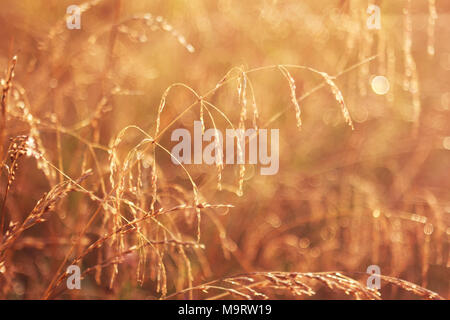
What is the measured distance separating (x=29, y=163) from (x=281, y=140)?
3.11ft

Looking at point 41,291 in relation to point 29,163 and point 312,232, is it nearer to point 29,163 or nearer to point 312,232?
point 29,163

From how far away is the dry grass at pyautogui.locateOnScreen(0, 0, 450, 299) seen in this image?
135 centimetres

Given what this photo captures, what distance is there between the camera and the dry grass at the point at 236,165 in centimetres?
135

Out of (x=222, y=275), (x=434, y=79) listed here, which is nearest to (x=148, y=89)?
(x=222, y=275)

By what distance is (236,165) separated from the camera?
167 centimetres

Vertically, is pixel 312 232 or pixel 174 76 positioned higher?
pixel 174 76

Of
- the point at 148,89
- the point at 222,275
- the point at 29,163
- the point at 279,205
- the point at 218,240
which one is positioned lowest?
the point at 222,275

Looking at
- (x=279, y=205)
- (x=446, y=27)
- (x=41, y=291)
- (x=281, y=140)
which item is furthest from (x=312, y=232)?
(x=446, y=27)

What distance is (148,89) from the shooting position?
198 cm

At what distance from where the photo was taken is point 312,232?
5.68ft
